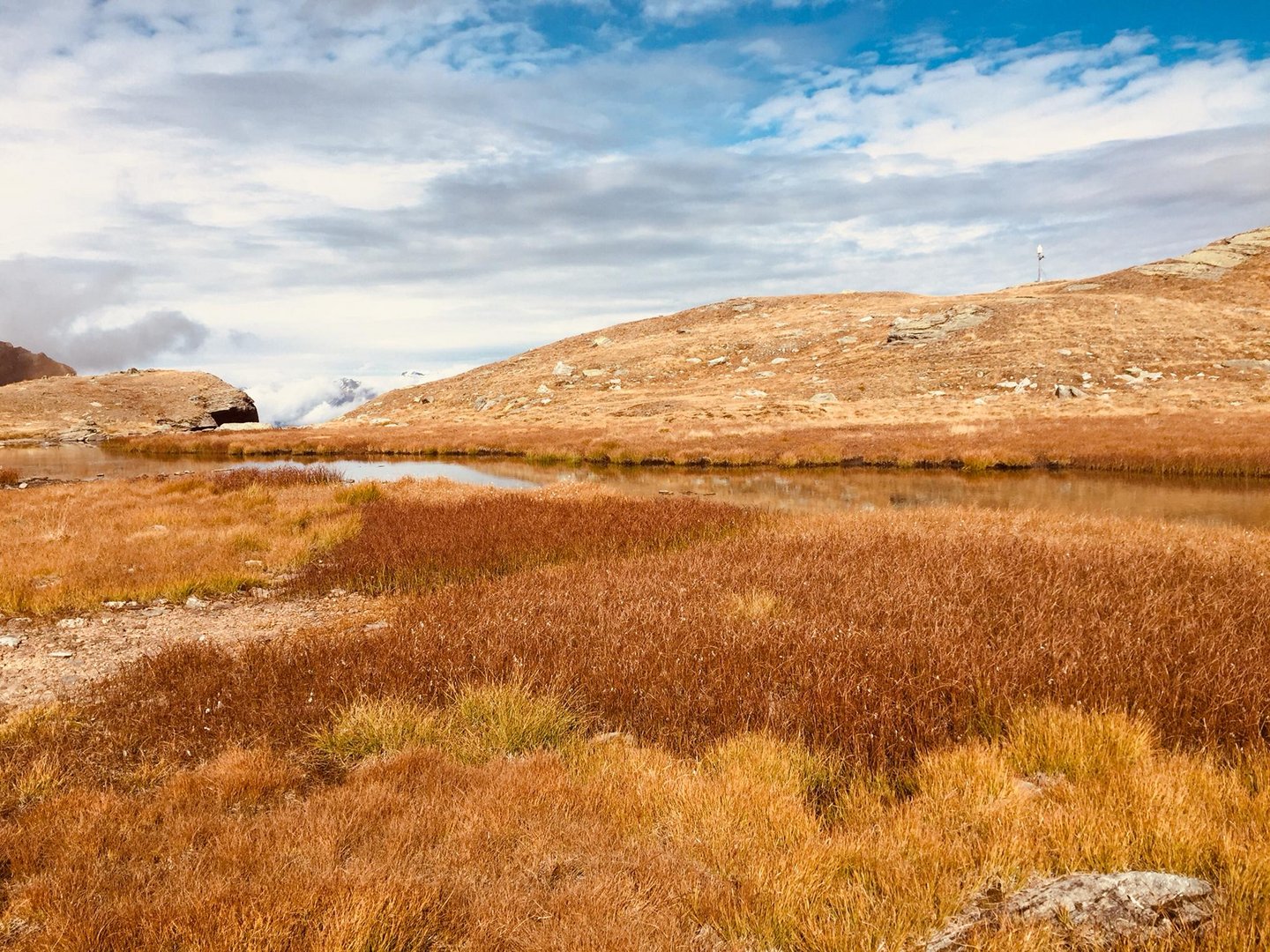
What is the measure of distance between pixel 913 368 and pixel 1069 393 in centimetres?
1203

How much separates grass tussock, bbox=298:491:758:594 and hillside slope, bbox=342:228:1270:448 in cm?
2047

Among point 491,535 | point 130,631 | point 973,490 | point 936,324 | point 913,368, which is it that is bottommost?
point 973,490

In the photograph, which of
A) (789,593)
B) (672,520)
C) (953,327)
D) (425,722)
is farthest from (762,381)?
(425,722)

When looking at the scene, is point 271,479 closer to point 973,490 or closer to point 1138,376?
point 973,490

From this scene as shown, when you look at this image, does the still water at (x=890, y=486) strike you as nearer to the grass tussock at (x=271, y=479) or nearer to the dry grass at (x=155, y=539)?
the grass tussock at (x=271, y=479)

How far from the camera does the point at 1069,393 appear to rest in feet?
137

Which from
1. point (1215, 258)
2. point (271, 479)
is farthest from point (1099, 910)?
point (1215, 258)

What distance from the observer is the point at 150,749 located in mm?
4586

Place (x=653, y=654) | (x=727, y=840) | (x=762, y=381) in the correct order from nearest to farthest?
(x=727, y=840)
(x=653, y=654)
(x=762, y=381)

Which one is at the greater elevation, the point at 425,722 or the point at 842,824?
the point at 425,722

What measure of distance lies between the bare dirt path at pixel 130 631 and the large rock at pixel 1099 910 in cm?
617

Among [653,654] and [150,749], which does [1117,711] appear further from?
[150,749]

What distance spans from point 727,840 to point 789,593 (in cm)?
452

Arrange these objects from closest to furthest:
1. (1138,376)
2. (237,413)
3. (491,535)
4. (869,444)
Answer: (491,535) < (869,444) < (1138,376) < (237,413)
